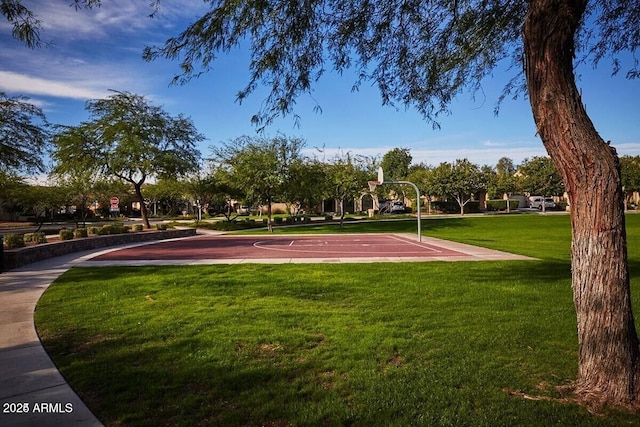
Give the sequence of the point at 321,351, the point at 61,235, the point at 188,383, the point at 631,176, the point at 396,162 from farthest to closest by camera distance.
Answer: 1. the point at 396,162
2. the point at 631,176
3. the point at 61,235
4. the point at 321,351
5. the point at 188,383

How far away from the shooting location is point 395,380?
4.47 metres

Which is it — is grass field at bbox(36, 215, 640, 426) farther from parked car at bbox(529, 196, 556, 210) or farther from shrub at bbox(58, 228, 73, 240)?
parked car at bbox(529, 196, 556, 210)

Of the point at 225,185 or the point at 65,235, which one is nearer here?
the point at 65,235

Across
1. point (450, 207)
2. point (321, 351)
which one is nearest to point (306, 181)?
point (321, 351)

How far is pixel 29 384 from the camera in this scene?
14.9 ft

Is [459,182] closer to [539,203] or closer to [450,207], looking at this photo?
[450,207]

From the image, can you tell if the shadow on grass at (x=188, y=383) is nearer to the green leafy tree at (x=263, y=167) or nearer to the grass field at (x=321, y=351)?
the grass field at (x=321, y=351)

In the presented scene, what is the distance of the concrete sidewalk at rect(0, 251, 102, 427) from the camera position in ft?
12.5

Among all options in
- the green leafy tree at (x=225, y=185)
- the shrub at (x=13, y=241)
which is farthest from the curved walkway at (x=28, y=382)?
the green leafy tree at (x=225, y=185)

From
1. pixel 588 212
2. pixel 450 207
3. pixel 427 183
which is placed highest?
pixel 427 183

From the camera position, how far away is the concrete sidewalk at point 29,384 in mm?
3796

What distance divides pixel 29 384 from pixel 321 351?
3311 mm

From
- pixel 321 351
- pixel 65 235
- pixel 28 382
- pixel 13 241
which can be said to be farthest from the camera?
pixel 65 235

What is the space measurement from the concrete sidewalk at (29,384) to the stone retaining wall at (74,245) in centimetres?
695
